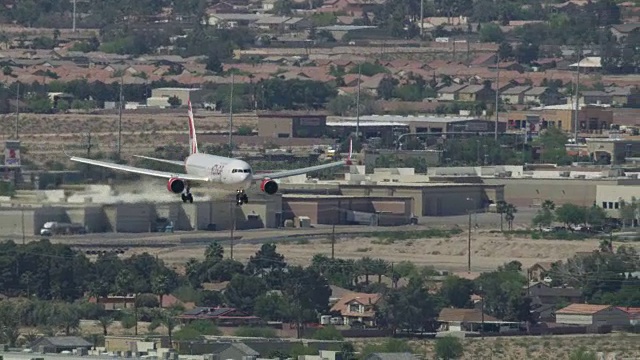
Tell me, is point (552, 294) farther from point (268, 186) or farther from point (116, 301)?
point (268, 186)

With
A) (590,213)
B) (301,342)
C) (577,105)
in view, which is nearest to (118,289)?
(301,342)

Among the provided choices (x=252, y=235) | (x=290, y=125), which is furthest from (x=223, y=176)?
(x=290, y=125)

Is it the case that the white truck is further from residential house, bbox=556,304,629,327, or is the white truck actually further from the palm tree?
residential house, bbox=556,304,629,327

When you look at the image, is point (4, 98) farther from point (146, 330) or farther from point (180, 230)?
point (146, 330)

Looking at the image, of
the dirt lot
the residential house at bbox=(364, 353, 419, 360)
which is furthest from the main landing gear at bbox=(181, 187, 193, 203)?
the dirt lot

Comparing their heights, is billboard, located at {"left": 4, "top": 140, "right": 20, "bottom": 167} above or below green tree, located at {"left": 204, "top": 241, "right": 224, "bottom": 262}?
above

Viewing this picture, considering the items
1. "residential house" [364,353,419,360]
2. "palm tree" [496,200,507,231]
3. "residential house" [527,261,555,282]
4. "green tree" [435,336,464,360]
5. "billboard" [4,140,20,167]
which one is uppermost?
"billboard" [4,140,20,167]
